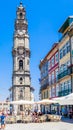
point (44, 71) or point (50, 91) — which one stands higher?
point (44, 71)

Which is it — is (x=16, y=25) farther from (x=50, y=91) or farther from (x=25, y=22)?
(x=50, y=91)

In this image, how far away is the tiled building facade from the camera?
4850 cm

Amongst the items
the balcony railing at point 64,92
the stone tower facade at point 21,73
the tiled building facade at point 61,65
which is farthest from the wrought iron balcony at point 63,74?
the stone tower facade at point 21,73

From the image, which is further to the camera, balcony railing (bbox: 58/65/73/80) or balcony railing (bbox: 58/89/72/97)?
balcony railing (bbox: 58/89/72/97)

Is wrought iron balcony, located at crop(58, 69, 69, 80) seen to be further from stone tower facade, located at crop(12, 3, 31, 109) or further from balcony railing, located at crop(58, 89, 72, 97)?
stone tower facade, located at crop(12, 3, 31, 109)

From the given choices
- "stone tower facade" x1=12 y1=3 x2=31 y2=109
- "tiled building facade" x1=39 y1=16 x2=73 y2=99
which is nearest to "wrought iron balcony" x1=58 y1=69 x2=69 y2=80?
"tiled building facade" x1=39 y1=16 x2=73 y2=99

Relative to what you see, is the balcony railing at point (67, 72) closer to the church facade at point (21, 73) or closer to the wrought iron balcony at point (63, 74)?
the wrought iron balcony at point (63, 74)

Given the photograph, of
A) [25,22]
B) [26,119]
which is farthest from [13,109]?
[26,119]

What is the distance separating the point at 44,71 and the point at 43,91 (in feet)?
13.9

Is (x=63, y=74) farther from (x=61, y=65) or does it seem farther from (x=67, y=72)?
(x=61, y=65)

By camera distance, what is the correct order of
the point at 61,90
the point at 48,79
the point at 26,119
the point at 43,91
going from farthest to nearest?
the point at 43,91, the point at 48,79, the point at 61,90, the point at 26,119

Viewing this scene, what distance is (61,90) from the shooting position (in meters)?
54.2

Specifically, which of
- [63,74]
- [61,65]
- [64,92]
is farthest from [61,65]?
[64,92]

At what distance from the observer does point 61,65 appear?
177ft
